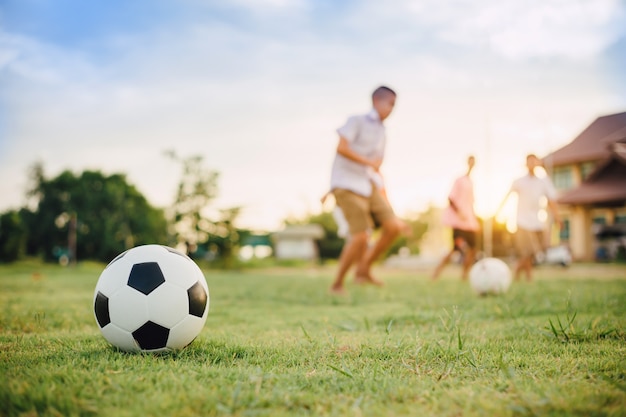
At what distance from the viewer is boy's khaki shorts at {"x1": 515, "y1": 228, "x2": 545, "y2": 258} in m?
8.88

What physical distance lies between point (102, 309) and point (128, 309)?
21cm

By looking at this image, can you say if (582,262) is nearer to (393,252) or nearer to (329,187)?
(393,252)

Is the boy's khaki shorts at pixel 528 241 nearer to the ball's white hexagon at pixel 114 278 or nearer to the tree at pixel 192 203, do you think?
the ball's white hexagon at pixel 114 278

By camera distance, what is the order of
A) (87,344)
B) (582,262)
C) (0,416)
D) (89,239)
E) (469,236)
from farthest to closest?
(89,239) < (582,262) < (469,236) < (87,344) < (0,416)

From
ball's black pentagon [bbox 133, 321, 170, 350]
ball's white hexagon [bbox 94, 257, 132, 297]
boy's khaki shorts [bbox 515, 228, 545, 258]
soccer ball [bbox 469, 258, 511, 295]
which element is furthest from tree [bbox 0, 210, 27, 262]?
ball's black pentagon [bbox 133, 321, 170, 350]

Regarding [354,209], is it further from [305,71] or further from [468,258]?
[305,71]

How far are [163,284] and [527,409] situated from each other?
72.7 inches

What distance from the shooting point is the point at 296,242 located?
41.7 m

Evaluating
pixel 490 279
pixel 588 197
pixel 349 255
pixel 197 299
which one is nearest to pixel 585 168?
pixel 588 197

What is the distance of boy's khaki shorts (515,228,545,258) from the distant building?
1199 inches

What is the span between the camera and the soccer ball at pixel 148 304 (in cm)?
253

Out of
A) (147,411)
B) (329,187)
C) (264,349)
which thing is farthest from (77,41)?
(147,411)

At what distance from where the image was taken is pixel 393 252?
35.2 metres

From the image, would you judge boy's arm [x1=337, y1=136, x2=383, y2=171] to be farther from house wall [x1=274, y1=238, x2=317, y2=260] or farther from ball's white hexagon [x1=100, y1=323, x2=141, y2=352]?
house wall [x1=274, y1=238, x2=317, y2=260]
